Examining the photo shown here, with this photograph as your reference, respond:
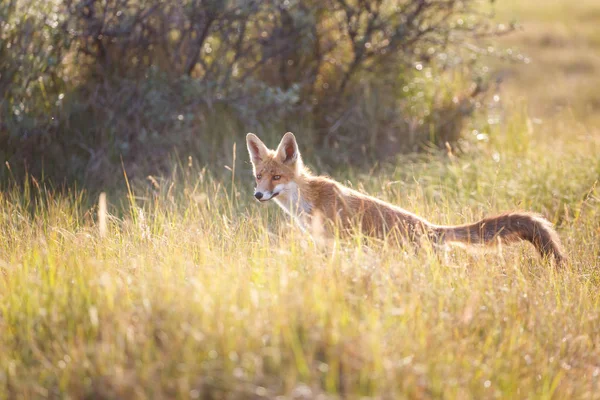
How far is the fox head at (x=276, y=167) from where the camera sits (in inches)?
240

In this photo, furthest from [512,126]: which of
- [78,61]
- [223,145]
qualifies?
[78,61]

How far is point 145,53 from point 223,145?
192 centimetres

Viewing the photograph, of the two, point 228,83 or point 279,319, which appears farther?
point 228,83

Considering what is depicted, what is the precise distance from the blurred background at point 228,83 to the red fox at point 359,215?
2454 millimetres

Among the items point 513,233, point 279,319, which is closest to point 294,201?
point 513,233

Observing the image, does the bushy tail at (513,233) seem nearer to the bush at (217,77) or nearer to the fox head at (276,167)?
the fox head at (276,167)

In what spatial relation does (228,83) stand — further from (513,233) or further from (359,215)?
(513,233)

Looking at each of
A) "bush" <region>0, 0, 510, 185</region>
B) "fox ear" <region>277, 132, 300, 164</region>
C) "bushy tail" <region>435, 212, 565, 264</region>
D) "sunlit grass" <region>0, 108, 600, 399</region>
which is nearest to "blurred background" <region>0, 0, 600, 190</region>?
"bush" <region>0, 0, 510, 185</region>

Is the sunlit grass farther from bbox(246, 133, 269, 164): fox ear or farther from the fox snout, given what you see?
bbox(246, 133, 269, 164): fox ear

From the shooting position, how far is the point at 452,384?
328cm

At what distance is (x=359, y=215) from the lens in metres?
5.65

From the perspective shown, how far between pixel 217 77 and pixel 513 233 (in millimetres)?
5618

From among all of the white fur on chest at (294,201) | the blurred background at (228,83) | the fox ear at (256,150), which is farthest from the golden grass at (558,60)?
the white fur on chest at (294,201)

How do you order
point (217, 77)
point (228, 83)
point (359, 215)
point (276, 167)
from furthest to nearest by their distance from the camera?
point (217, 77) → point (228, 83) → point (276, 167) → point (359, 215)
